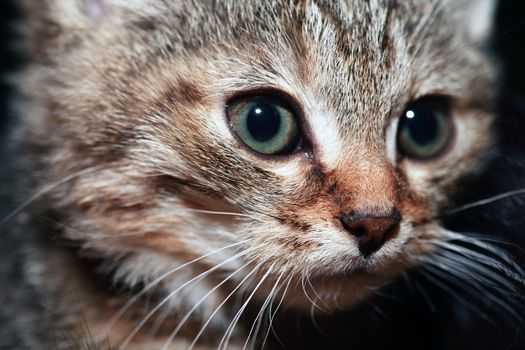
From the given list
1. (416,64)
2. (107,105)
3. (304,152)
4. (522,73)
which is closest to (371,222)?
(304,152)

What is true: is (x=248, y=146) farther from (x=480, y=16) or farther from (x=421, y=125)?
(x=480, y=16)

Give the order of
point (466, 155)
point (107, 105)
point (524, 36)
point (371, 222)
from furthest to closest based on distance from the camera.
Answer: point (524, 36) < point (466, 155) < point (107, 105) < point (371, 222)

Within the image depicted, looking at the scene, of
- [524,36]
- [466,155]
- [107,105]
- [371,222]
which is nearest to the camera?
[371,222]

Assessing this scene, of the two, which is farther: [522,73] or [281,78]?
[522,73]

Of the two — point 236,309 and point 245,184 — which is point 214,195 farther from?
point 236,309

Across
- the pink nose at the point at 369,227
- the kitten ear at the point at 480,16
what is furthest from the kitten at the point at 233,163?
the kitten ear at the point at 480,16

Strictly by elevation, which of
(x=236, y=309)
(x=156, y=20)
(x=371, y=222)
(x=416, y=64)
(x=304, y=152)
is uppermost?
(x=156, y=20)

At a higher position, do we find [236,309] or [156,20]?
[156,20]

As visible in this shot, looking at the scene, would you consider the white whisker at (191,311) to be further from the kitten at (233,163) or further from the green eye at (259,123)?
the green eye at (259,123)
